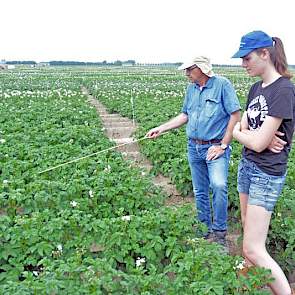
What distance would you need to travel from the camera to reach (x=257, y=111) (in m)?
3.07

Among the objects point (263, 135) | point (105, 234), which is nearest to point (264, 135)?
point (263, 135)

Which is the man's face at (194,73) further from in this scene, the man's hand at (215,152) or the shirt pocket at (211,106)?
the man's hand at (215,152)

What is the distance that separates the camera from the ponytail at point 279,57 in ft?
9.68

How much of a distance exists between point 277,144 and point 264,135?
0.44 ft

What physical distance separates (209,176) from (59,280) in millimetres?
1832

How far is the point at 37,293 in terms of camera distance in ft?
9.50

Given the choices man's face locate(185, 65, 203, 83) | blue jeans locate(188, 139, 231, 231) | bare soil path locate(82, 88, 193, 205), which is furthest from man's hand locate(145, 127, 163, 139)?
bare soil path locate(82, 88, 193, 205)

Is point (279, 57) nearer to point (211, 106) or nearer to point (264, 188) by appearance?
point (264, 188)

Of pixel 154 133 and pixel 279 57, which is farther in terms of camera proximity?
pixel 154 133

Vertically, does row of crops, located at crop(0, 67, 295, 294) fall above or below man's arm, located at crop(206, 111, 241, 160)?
below

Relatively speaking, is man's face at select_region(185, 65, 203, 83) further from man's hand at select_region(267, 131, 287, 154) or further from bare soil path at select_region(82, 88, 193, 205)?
bare soil path at select_region(82, 88, 193, 205)

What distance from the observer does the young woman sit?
2.90 meters

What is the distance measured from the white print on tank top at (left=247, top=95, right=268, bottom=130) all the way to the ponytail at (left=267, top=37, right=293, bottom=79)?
0.67 ft

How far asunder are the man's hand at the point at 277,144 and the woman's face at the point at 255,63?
42 centimetres
